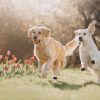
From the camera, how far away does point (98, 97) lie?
8883 millimetres

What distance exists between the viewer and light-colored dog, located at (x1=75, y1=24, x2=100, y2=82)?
420 inches

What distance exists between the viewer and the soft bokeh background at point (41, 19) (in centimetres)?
1977

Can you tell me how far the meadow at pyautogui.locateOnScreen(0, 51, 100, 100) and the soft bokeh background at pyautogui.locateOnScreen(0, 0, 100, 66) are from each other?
642 cm

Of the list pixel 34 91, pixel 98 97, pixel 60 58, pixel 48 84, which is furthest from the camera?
pixel 60 58

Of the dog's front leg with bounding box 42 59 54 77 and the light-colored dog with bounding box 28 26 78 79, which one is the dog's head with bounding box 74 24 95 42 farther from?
the dog's front leg with bounding box 42 59 54 77

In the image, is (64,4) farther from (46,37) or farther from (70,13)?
(46,37)

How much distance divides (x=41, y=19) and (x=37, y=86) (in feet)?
33.2

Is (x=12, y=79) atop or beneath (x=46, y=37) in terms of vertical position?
beneath

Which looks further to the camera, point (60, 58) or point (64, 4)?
point (64, 4)

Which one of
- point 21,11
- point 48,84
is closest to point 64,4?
point 21,11

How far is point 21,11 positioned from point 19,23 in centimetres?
103

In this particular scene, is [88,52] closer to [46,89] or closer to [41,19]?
[46,89]

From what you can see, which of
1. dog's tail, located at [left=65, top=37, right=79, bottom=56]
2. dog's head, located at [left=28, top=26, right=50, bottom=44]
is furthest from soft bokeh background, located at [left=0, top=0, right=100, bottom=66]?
dog's head, located at [left=28, top=26, right=50, bottom=44]

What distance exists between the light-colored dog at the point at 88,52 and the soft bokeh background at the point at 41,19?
850 centimetres
